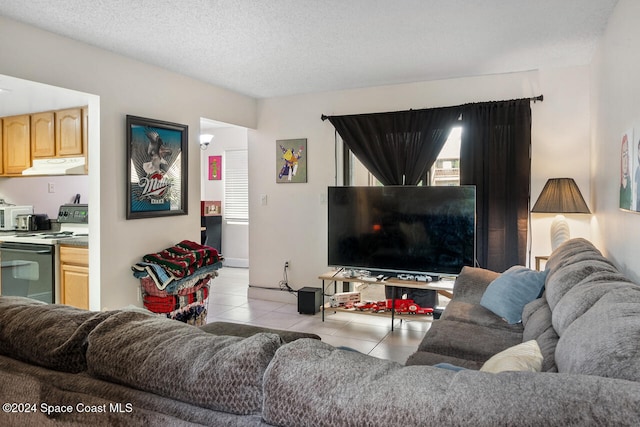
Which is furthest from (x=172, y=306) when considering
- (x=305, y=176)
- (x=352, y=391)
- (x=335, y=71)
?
(x=352, y=391)

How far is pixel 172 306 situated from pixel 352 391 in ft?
10.8

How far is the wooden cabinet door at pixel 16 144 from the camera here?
4.60 m

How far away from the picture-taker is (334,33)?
3100 mm

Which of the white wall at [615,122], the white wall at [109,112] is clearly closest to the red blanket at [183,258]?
the white wall at [109,112]

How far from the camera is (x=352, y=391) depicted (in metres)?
0.80

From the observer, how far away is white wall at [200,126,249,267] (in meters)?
7.40

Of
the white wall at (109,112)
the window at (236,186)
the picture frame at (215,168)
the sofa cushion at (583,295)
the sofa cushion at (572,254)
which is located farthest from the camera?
the picture frame at (215,168)

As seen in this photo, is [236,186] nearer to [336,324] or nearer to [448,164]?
[336,324]

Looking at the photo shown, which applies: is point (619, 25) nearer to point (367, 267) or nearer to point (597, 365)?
point (597, 365)

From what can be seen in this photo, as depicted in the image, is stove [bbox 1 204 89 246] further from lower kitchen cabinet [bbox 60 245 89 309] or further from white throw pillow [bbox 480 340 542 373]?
white throw pillow [bbox 480 340 542 373]

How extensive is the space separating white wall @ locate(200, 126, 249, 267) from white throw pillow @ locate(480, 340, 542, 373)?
6207mm

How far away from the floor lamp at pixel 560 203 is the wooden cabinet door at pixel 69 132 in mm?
4403

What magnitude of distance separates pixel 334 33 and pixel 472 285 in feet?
7.25

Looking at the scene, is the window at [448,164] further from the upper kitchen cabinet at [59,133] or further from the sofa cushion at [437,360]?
the upper kitchen cabinet at [59,133]
